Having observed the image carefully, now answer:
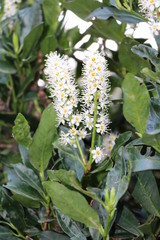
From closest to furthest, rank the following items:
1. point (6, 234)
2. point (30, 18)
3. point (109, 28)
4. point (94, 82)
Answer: point (94, 82)
point (6, 234)
point (109, 28)
point (30, 18)

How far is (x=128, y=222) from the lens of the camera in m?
0.87

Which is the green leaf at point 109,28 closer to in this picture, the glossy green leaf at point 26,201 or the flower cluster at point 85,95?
the flower cluster at point 85,95

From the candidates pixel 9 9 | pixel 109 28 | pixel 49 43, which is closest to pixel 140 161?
pixel 109 28

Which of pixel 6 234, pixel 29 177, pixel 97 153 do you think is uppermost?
pixel 97 153

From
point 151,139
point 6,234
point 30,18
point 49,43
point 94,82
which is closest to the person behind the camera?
point 151,139

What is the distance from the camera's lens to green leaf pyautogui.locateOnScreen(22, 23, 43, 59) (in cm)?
121

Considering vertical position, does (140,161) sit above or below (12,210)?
above

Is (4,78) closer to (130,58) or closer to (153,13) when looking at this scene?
(130,58)

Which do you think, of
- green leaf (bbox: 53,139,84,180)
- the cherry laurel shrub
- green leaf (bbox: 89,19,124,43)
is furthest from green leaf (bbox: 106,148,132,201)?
green leaf (bbox: 89,19,124,43)

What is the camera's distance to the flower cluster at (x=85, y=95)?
2.70ft

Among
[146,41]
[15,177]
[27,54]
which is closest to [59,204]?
[15,177]

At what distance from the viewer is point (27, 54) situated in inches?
51.0

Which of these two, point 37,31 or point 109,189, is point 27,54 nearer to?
point 37,31

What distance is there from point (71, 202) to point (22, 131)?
0.22 metres
